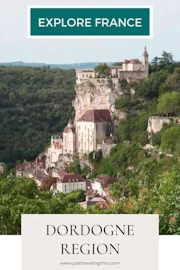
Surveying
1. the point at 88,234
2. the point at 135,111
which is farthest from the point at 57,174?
the point at 88,234

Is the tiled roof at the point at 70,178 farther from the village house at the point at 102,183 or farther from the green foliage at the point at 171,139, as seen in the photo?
the green foliage at the point at 171,139

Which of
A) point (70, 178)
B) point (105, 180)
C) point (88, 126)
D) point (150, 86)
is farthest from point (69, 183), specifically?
point (150, 86)

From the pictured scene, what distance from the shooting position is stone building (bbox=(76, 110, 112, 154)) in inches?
612

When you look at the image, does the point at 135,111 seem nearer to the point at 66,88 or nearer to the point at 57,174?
the point at 57,174

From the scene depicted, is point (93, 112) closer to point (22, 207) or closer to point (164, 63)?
point (164, 63)

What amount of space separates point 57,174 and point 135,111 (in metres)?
2.46

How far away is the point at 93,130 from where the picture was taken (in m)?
15.6

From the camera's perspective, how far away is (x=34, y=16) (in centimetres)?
393

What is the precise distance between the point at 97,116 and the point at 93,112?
18 cm

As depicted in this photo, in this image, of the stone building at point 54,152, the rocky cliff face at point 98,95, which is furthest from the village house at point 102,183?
the stone building at point 54,152

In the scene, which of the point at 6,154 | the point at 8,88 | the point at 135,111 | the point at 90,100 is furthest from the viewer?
the point at 8,88

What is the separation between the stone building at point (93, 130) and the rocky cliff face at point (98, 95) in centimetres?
34

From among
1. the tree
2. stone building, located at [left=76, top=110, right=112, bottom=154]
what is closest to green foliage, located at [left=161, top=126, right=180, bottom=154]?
the tree

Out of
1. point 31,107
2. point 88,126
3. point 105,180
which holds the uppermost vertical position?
point 31,107
